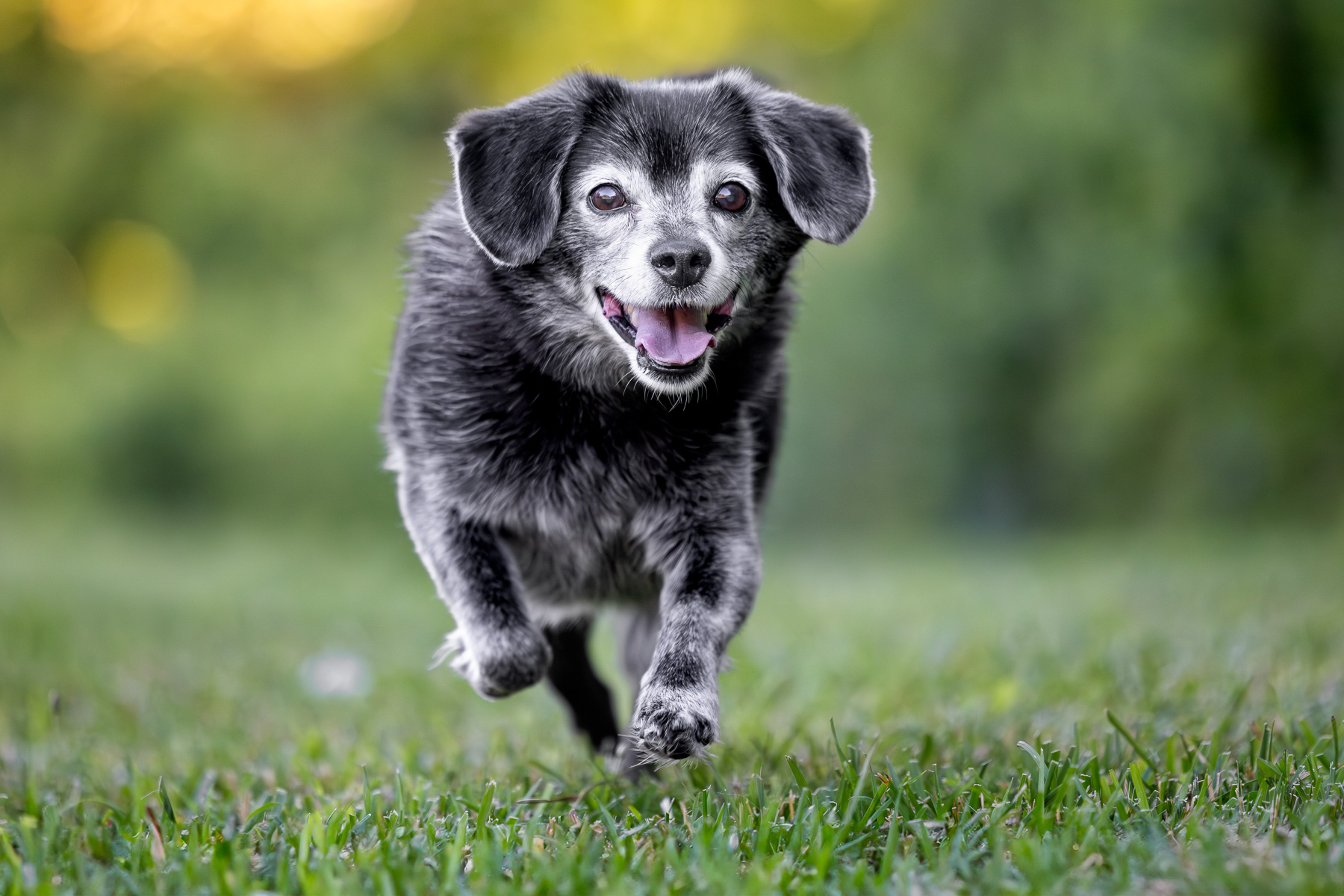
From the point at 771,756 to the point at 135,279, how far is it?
12671 mm

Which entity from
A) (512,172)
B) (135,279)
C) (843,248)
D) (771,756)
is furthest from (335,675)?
(135,279)

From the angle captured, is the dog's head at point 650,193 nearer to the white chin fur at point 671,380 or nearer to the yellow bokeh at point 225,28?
the white chin fur at point 671,380

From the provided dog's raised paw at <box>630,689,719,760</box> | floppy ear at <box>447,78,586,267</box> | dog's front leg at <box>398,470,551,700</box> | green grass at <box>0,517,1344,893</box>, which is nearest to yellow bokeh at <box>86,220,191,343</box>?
green grass at <box>0,517,1344,893</box>

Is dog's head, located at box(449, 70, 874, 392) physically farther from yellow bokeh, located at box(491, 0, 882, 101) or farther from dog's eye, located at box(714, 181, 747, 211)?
yellow bokeh, located at box(491, 0, 882, 101)

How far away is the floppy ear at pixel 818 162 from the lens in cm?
316

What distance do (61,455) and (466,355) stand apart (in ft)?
37.2

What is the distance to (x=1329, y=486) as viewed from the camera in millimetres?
9594

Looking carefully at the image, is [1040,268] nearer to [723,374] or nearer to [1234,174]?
[1234,174]

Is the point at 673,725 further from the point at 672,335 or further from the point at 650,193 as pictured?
the point at 650,193

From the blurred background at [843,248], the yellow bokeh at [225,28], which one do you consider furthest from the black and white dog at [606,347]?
the yellow bokeh at [225,28]

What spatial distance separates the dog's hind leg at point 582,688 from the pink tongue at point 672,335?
1.03 m

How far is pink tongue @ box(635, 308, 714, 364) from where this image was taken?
3037mm

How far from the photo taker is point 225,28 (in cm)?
1298

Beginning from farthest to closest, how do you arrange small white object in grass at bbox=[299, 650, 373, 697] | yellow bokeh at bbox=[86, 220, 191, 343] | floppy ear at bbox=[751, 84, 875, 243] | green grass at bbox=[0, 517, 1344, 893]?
1. yellow bokeh at bbox=[86, 220, 191, 343]
2. small white object in grass at bbox=[299, 650, 373, 697]
3. floppy ear at bbox=[751, 84, 875, 243]
4. green grass at bbox=[0, 517, 1344, 893]
